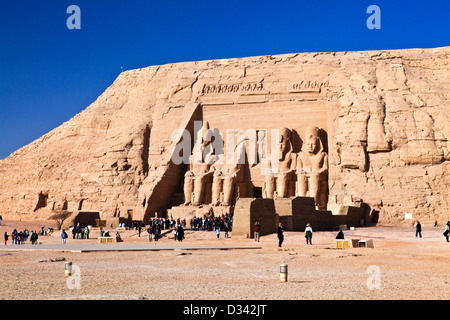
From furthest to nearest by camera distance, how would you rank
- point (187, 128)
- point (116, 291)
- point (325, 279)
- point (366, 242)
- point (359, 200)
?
1. point (187, 128)
2. point (359, 200)
3. point (366, 242)
4. point (325, 279)
5. point (116, 291)

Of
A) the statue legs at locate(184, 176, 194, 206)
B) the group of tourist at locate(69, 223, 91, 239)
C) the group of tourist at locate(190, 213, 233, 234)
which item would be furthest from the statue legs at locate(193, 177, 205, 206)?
the group of tourist at locate(69, 223, 91, 239)

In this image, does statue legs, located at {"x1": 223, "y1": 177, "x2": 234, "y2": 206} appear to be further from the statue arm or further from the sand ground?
the sand ground

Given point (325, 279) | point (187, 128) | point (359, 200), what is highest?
point (187, 128)

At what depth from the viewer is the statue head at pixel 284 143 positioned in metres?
28.2

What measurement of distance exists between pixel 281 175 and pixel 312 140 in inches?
94.4

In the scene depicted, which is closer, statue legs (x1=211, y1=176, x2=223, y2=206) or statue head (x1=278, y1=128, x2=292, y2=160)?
statue legs (x1=211, y1=176, x2=223, y2=206)

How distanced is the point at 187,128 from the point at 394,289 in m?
23.4

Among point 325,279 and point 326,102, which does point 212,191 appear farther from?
point 325,279

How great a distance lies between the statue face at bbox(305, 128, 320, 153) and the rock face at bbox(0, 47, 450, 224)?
2.46ft

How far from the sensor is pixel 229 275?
8.85 metres

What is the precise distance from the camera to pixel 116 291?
693cm

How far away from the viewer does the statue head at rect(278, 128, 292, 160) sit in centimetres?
2816

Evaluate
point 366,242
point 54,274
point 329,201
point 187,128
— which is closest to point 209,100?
point 187,128

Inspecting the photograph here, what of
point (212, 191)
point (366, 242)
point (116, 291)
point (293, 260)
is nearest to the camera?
point (116, 291)
